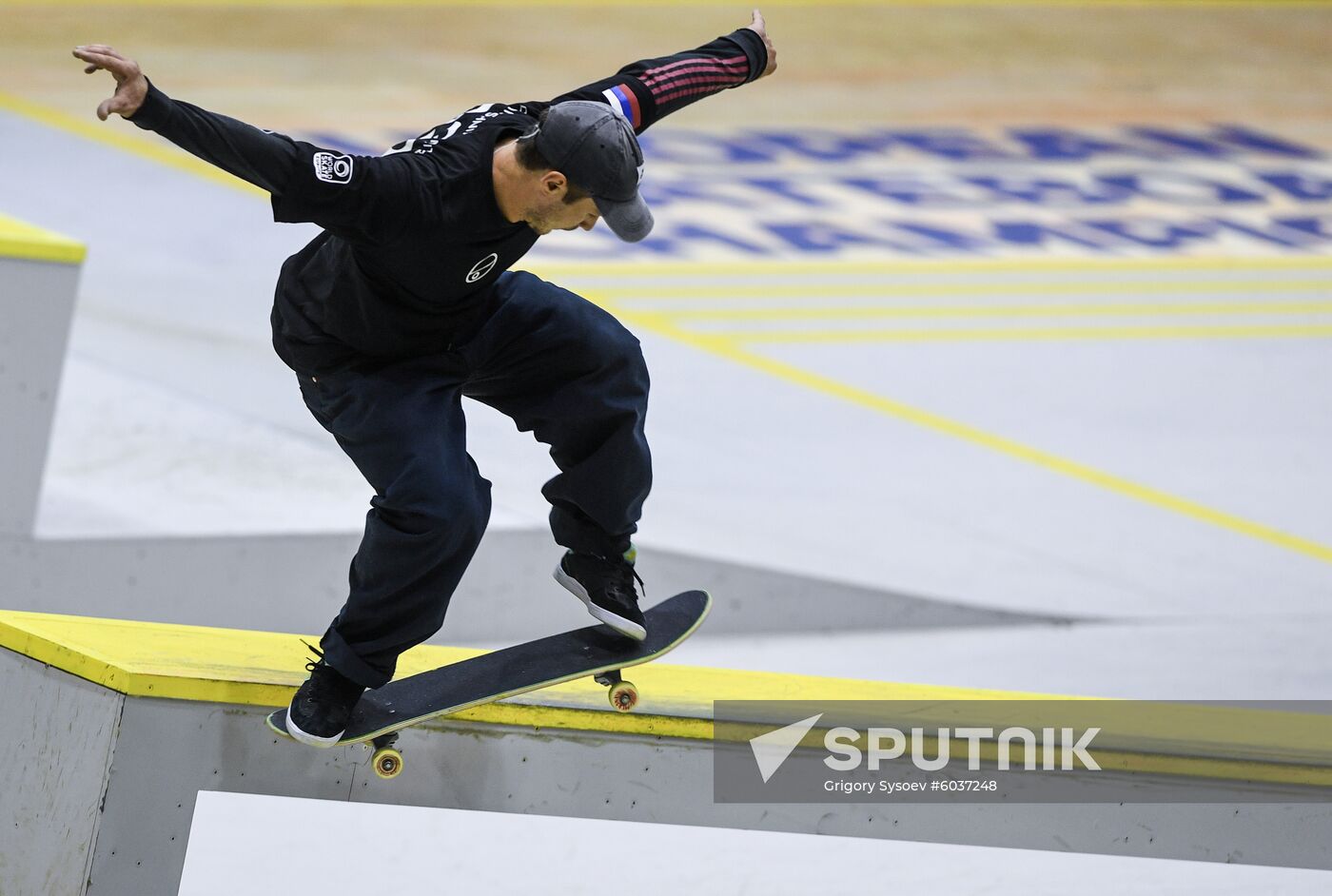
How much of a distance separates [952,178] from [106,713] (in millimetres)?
8075

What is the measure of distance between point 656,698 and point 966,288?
5.76 m

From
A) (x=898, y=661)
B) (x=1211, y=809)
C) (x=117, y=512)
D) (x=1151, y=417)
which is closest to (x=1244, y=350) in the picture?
(x=1151, y=417)

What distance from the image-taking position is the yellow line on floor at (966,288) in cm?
845

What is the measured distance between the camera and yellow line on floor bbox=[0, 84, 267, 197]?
9508 millimetres

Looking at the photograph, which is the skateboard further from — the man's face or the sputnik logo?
the man's face

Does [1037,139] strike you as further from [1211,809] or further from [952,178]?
[1211,809]

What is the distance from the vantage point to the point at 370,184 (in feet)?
8.96

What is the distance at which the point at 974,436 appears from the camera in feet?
22.2

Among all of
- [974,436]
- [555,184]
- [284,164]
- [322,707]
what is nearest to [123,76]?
[284,164]

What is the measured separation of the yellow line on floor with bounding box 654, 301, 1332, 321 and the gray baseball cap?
5.16m

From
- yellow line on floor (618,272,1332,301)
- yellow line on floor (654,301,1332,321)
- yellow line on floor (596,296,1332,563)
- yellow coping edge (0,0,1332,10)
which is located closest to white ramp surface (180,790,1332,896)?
yellow line on floor (596,296,1332,563)

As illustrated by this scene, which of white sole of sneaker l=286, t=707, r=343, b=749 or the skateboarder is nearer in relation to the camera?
the skateboarder

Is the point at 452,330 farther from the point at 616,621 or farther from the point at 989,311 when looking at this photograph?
the point at 989,311

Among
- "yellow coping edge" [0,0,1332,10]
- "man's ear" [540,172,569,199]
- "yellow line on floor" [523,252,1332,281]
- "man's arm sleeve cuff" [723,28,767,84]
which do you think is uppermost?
"yellow coping edge" [0,0,1332,10]
